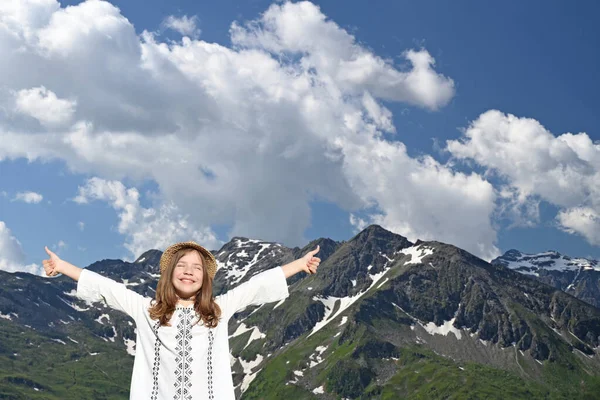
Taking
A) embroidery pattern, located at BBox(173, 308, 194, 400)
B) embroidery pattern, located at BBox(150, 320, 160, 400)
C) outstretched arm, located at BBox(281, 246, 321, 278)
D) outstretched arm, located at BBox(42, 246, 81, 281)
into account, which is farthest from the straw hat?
outstretched arm, located at BBox(42, 246, 81, 281)

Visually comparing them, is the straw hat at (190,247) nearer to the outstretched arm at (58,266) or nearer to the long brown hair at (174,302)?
the long brown hair at (174,302)

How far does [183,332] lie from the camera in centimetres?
810

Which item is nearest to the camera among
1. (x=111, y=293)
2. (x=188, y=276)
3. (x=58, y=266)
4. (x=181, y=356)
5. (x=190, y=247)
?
(x=181, y=356)

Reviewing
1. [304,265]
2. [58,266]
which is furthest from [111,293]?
[304,265]

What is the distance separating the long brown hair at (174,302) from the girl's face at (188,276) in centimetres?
5

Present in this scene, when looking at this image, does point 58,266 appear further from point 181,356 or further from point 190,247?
point 181,356

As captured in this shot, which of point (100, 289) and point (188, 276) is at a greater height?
point (100, 289)

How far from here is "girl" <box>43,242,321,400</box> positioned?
7.98 m

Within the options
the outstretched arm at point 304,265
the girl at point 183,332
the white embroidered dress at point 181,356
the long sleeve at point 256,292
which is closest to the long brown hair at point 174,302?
the girl at point 183,332

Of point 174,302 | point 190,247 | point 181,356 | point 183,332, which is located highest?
point 190,247

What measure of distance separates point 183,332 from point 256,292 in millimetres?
1203

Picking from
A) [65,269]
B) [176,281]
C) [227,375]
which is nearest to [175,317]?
[176,281]

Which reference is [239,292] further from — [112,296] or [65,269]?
[65,269]

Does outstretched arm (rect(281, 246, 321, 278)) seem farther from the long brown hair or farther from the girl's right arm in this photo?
the girl's right arm
